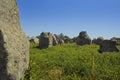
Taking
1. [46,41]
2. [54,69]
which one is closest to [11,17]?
[54,69]

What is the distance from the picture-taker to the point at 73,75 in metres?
14.4

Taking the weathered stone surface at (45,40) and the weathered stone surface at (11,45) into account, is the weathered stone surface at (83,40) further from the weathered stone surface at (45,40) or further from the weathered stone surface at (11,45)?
the weathered stone surface at (11,45)

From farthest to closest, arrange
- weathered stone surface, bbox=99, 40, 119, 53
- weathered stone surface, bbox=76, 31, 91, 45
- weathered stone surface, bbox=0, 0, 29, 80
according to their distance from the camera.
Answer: weathered stone surface, bbox=76, 31, 91, 45 < weathered stone surface, bbox=99, 40, 119, 53 < weathered stone surface, bbox=0, 0, 29, 80

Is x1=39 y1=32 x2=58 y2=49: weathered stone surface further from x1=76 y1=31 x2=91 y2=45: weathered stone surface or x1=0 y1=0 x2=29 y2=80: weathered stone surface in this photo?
x1=0 y1=0 x2=29 y2=80: weathered stone surface

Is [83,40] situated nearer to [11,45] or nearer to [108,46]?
[108,46]

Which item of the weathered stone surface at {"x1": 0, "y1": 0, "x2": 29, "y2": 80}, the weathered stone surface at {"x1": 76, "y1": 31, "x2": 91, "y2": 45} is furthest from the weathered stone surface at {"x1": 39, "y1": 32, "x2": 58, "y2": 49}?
the weathered stone surface at {"x1": 0, "y1": 0, "x2": 29, "y2": 80}

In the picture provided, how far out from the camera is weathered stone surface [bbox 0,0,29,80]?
1021 centimetres

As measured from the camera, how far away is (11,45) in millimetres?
10633

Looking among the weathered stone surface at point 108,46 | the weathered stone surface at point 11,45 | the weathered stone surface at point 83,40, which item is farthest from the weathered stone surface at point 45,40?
the weathered stone surface at point 11,45

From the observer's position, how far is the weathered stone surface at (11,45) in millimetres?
10211

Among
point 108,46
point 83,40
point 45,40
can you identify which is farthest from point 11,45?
point 83,40

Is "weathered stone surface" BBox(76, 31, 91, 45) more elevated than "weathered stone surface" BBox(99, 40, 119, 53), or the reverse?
"weathered stone surface" BBox(76, 31, 91, 45)

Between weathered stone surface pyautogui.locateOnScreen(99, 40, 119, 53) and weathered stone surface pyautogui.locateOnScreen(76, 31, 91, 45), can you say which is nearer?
weathered stone surface pyautogui.locateOnScreen(99, 40, 119, 53)

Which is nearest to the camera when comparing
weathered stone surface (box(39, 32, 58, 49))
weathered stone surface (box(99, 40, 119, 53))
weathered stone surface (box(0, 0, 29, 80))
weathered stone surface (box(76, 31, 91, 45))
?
weathered stone surface (box(0, 0, 29, 80))
